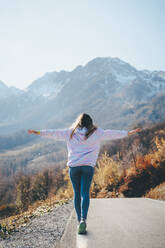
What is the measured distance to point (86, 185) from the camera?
3.58 metres

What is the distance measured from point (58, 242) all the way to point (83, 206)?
0.62 metres

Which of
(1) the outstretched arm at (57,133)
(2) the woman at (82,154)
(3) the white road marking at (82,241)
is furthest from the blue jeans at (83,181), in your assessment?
(1) the outstretched arm at (57,133)

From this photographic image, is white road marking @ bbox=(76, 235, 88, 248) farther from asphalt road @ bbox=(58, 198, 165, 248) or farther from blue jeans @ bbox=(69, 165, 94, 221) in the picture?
blue jeans @ bbox=(69, 165, 94, 221)

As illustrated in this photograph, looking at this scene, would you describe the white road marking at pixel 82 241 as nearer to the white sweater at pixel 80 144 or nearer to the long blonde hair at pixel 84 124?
the white sweater at pixel 80 144

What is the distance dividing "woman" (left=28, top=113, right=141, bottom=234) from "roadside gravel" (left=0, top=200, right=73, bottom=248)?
1.52ft

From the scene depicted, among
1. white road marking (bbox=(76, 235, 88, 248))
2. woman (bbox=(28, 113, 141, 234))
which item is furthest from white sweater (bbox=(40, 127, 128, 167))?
white road marking (bbox=(76, 235, 88, 248))

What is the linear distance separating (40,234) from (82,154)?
1.46m

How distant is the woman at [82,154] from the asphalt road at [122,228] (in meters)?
0.29

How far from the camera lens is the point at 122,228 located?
361cm

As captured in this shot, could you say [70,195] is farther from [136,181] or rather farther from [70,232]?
[70,232]

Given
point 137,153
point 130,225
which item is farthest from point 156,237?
point 137,153

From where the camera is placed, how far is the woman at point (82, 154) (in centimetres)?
357

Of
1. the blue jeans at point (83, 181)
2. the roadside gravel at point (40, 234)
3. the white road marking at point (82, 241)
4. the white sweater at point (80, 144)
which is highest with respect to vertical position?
the white sweater at point (80, 144)

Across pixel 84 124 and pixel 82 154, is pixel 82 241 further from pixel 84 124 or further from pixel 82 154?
pixel 84 124
